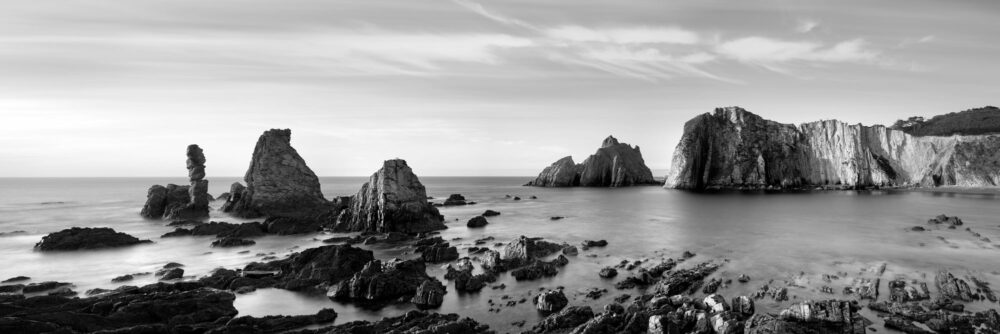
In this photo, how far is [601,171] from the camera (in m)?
144

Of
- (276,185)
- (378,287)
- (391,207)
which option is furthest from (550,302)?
(276,185)

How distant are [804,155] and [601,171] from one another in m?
53.7

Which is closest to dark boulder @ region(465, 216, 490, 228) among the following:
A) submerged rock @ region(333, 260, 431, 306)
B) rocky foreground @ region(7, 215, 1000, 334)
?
rocky foreground @ region(7, 215, 1000, 334)

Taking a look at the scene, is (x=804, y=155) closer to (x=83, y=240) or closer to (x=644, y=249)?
(x=644, y=249)

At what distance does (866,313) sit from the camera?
17.3 m

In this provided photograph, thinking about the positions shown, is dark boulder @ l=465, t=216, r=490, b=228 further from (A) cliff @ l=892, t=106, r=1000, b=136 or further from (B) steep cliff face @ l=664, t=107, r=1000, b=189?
(A) cliff @ l=892, t=106, r=1000, b=136

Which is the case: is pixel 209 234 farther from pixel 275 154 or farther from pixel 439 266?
pixel 439 266

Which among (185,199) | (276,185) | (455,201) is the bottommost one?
(455,201)

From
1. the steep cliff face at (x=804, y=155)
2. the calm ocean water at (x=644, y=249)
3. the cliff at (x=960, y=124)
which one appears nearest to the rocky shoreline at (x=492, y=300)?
the calm ocean water at (x=644, y=249)

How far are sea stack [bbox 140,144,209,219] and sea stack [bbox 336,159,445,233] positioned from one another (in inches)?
887

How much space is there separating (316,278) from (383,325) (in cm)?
894

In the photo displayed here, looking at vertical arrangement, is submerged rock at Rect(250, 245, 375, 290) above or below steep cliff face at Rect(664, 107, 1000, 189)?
below

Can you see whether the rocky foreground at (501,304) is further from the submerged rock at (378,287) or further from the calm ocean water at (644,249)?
→ the calm ocean water at (644,249)

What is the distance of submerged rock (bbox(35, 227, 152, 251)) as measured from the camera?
34156mm
